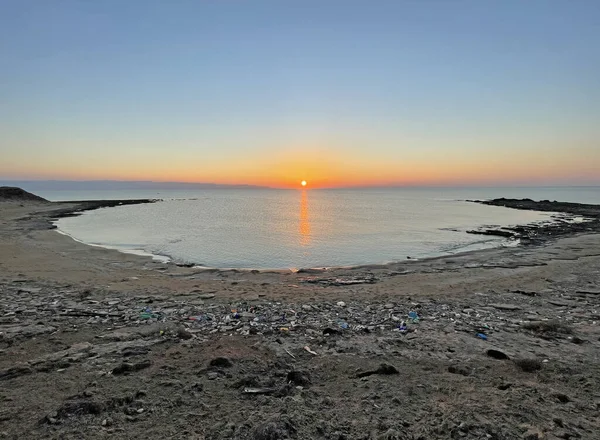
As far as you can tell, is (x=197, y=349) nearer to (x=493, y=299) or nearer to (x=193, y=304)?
(x=193, y=304)

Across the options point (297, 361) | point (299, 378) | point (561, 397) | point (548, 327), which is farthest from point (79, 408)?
point (548, 327)

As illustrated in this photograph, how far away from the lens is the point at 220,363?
19.7 ft

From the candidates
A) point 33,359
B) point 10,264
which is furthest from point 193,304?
point 10,264

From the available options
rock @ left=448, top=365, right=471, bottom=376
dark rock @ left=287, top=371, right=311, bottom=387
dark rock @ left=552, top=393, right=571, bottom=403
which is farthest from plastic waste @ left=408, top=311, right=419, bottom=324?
dark rock @ left=287, top=371, right=311, bottom=387

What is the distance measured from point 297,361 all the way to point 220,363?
4.60 feet

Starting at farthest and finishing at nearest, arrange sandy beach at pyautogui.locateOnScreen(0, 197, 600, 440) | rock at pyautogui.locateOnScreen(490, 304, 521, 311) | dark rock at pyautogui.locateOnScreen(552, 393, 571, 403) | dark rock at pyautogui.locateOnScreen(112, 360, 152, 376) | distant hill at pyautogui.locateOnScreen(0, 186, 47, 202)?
distant hill at pyautogui.locateOnScreen(0, 186, 47, 202) < rock at pyautogui.locateOnScreen(490, 304, 521, 311) < dark rock at pyautogui.locateOnScreen(112, 360, 152, 376) < dark rock at pyautogui.locateOnScreen(552, 393, 571, 403) < sandy beach at pyautogui.locateOnScreen(0, 197, 600, 440)

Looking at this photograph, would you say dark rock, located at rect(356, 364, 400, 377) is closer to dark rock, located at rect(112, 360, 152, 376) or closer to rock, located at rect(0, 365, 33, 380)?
dark rock, located at rect(112, 360, 152, 376)

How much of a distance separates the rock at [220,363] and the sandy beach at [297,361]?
0.12 ft

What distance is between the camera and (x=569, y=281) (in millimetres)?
14055

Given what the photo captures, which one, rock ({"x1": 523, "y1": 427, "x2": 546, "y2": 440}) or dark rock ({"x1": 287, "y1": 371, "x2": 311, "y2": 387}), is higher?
rock ({"x1": 523, "y1": 427, "x2": 546, "y2": 440})

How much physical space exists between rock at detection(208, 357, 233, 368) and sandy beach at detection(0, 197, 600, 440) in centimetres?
4

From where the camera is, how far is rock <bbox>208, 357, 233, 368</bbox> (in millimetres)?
5961

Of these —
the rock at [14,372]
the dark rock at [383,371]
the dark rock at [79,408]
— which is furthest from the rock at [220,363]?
the rock at [14,372]

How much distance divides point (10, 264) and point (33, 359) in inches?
544
